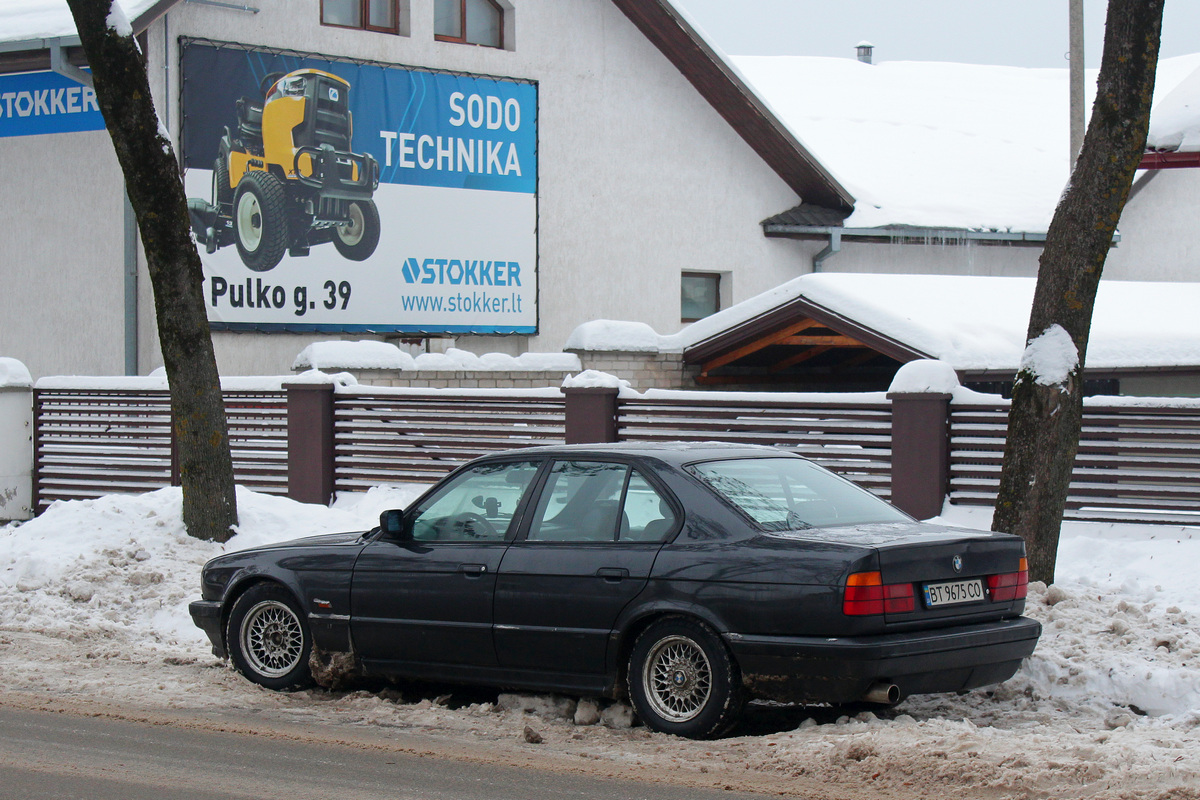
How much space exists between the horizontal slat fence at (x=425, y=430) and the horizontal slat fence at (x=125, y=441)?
84 cm

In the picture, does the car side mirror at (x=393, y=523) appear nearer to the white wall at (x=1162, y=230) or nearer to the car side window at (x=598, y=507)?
the car side window at (x=598, y=507)

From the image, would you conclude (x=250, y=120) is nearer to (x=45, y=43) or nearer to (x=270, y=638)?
(x=45, y=43)

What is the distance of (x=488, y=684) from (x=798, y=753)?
182 cm

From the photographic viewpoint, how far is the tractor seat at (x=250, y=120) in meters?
18.0

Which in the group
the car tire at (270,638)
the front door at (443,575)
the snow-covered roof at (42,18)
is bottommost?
the car tire at (270,638)

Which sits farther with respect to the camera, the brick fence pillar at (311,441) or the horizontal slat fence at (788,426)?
the brick fence pillar at (311,441)

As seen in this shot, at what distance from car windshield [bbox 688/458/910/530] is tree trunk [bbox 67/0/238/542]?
6.28 m

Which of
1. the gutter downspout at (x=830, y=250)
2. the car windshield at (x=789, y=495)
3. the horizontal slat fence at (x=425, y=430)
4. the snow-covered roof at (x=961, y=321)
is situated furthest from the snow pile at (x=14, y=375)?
the gutter downspout at (x=830, y=250)

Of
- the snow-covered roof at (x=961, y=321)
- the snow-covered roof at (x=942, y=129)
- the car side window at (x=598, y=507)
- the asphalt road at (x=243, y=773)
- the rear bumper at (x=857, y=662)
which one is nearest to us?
the asphalt road at (x=243, y=773)

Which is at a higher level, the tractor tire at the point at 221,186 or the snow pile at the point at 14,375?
the tractor tire at the point at 221,186

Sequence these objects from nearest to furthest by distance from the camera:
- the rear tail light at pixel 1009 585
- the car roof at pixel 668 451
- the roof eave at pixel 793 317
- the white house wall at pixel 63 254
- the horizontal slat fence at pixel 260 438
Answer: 1. the rear tail light at pixel 1009 585
2. the car roof at pixel 668 451
3. the horizontal slat fence at pixel 260 438
4. the roof eave at pixel 793 317
5. the white house wall at pixel 63 254

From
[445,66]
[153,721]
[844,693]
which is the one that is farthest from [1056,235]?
[445,66]

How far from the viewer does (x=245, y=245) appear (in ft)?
58.8

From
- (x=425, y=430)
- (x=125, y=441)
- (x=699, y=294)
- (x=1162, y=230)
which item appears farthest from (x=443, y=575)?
(x=1162, y=230)
